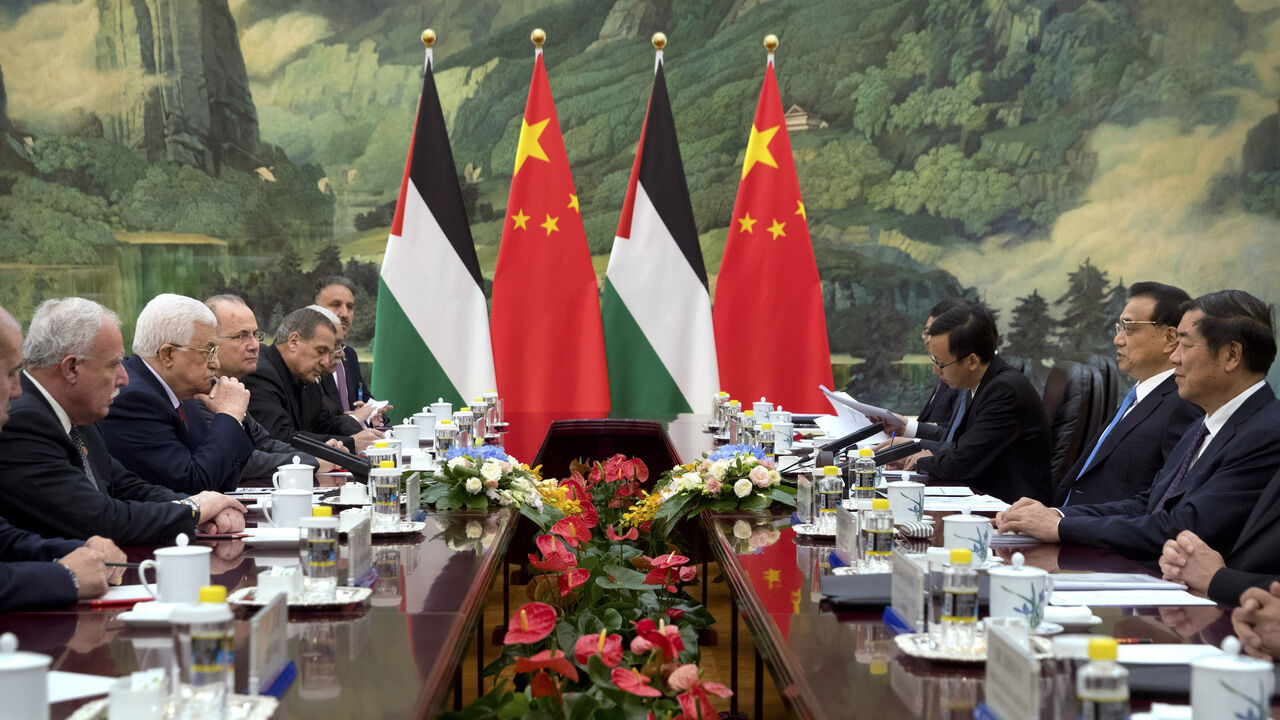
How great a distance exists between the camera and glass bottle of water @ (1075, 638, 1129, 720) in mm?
1115

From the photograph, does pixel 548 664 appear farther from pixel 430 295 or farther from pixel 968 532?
pixel 430 295

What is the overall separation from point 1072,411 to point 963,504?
6.76ft

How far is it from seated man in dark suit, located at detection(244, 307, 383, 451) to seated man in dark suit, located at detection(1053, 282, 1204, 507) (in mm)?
2949

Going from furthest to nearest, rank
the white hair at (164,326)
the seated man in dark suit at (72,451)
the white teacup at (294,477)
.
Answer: the white hair at (164,326) < the white teacup at (294,477) < the seated man in dark suit at (72,451)

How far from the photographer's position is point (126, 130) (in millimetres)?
8719

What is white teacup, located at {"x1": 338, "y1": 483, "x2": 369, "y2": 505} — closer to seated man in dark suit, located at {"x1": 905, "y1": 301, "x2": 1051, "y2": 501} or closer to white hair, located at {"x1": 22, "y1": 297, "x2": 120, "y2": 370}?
white hair, located at {"x1": 22, "y1": 297, "x2": 120, "y2": 370}

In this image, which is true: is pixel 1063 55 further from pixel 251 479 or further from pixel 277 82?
pixel 251 479

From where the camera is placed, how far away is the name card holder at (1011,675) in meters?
1.25

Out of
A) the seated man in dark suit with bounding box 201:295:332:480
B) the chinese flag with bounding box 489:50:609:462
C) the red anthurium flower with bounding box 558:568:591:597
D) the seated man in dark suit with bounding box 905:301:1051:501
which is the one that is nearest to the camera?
the red anthurium flower with bounding box 558:568:591:597

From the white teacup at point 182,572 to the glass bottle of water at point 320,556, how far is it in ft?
0.62

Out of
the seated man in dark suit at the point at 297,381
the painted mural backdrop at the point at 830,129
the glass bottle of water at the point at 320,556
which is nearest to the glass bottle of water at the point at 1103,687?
the glass bottle of water at the point at 320,556

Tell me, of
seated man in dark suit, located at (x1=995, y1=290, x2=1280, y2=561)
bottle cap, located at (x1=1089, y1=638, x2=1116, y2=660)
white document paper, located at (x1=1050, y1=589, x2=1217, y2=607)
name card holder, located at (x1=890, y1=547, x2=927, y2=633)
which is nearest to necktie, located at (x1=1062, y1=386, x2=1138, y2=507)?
seated man in dark suit, located at (x1=995, y1=290, x2=1280, y2=561)

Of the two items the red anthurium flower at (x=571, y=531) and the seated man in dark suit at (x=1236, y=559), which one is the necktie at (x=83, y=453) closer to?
the red anthurium flower at (x=571, y=531)

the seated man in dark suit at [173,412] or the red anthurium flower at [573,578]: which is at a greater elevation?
the seated man in dark suit at [173,412]
